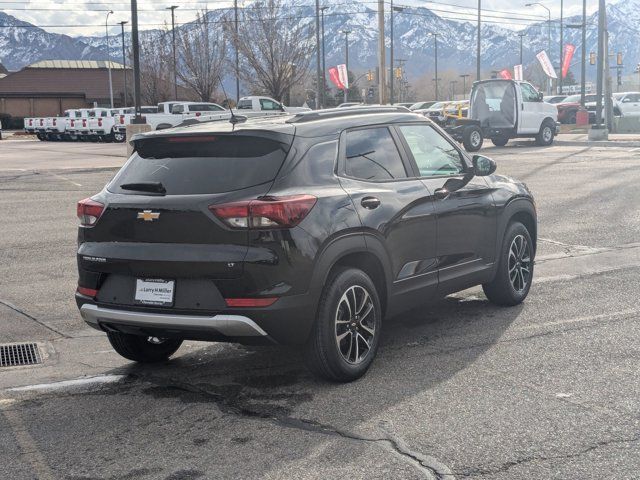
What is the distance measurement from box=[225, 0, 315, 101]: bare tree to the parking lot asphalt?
1807 inches

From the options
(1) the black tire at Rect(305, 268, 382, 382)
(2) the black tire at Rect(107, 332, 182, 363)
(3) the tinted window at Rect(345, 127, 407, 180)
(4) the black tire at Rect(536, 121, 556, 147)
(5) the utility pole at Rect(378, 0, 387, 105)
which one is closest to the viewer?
(1) the black tire at Rect(305, 268, 382, 382)

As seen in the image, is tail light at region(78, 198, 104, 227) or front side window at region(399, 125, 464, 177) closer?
tail light at region(78, 198, 104, 227)

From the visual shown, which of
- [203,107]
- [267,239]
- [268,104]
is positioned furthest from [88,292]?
[203,107]

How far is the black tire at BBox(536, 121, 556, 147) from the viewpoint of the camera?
30.7m

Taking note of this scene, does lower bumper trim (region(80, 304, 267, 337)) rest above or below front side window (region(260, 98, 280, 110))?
below

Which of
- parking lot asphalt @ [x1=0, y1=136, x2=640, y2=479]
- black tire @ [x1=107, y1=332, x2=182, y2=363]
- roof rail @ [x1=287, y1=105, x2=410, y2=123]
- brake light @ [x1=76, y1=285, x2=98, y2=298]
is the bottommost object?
parking lot asphalt @ [x1=0, y1=136, x2=640, y2=479]

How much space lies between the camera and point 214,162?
5.28 metres

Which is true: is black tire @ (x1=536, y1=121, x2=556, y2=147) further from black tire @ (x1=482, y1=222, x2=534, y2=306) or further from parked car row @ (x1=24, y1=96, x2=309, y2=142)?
black tire @ (x1=482, y1=222, x2=534, y2=306)

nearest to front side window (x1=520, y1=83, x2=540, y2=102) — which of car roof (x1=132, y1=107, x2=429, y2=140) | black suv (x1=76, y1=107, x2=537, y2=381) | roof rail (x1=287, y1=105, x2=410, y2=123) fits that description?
roof rail (x1=287, y1=105, x2=410, y2=123)

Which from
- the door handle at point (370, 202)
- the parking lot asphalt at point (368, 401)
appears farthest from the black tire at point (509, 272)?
the door handle at point (370, 202)

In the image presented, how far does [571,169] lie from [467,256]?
594 inches

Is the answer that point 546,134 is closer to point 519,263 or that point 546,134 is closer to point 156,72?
point 519,263

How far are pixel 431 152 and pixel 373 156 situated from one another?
0.81 metres

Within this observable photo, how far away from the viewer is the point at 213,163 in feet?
17.3
